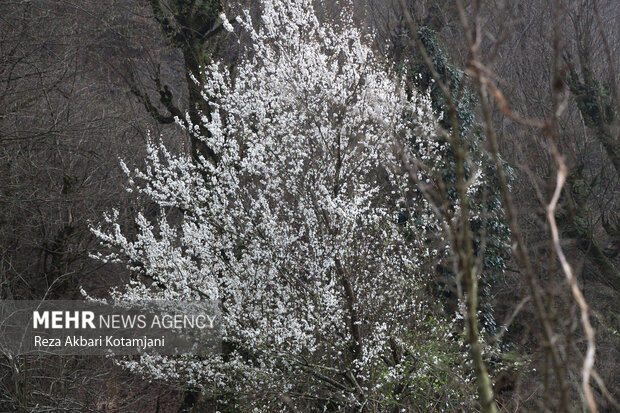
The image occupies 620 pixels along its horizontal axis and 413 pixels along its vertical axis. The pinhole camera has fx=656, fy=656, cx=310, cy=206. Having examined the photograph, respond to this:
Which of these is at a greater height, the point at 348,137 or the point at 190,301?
the point at 348,137

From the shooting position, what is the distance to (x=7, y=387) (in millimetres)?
6488

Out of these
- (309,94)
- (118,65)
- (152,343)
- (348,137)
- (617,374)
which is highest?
(118,65)

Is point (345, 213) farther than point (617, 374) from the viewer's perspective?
No

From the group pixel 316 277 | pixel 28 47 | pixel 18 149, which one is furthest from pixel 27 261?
pixel 316 277

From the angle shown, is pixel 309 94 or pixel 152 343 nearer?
pixel 309 94

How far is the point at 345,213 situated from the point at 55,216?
655 centimetres

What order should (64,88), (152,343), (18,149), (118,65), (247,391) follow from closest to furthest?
(247,391)
(152,343)
(18,149)
(64,88)
(118,65)

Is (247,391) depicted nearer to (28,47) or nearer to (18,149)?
(18,149)

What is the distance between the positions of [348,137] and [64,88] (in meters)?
6.98

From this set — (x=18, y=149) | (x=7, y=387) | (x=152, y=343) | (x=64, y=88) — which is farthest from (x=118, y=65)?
(x=7, y=387)

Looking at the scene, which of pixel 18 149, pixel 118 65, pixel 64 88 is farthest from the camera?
pixel 118 65

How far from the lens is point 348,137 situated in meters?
7.26

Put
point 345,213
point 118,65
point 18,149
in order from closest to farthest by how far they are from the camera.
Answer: point 345,213 < point 18,149 < point 118,65

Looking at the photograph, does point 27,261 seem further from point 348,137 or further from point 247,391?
point 348,137
